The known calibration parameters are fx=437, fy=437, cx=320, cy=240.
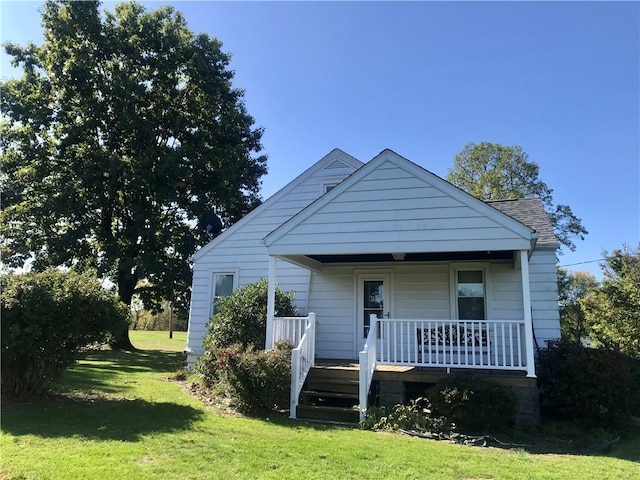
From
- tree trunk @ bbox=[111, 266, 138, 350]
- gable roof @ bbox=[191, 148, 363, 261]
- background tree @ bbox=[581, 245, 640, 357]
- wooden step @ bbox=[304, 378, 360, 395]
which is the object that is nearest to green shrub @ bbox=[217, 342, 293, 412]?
wooden step @ bbox=[304, 378, 360, 395]

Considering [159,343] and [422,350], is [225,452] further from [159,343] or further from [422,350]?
[159,343]

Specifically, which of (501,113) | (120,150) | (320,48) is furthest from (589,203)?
(120,150)

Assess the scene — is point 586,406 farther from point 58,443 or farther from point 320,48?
point 320,48

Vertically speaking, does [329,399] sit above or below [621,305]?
below

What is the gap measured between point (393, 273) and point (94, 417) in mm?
7400

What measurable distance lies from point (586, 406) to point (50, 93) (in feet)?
82.7

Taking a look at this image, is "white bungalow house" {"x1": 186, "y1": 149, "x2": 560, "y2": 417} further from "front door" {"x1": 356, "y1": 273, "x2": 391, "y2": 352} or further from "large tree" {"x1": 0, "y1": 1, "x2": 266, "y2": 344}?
"large tree" {"x1": 0, "y1": 1, "x2": 266, "y2": 344}

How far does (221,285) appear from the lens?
13.8 meters

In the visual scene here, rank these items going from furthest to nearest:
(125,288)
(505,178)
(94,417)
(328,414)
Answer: (505,178) < (125,288) < (328,414) < (94,417)

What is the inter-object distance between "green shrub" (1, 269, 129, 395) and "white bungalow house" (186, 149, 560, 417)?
3466 millimetres

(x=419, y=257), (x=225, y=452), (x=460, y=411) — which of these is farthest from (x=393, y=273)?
(x=225, y=452)

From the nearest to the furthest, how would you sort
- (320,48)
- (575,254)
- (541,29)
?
1. (541,29)
2. (320,48)
3. (575,254)

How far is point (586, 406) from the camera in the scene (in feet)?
25.3

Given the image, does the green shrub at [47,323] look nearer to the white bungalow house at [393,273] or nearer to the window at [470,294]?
the white bungalow house at [393,273]
